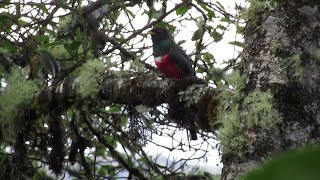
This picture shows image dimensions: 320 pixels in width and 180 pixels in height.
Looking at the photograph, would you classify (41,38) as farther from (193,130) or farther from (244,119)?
(244,119)

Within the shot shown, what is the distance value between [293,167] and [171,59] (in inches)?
128

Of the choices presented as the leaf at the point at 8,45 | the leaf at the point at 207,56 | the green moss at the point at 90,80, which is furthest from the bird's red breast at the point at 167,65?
the green moss at the point at 90,80

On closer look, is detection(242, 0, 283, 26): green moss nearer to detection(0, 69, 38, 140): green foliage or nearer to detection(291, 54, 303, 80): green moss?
detection(291, 54, 303, 80): green moss

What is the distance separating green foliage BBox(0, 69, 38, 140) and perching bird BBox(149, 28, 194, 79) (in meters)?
1.03

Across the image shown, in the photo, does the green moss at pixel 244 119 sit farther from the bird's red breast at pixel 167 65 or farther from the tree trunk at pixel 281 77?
the bird's red breast at pixel 167 65

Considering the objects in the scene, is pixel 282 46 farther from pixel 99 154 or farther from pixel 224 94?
pixel 99 154

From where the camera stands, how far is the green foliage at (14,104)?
7.96 feet

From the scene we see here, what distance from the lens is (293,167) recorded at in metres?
0.12

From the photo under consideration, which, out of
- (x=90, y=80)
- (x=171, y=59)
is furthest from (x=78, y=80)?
(x=171, y=59)

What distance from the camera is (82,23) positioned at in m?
3.03

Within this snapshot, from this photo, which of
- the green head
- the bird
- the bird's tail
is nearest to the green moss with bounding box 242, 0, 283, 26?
the bird's tail

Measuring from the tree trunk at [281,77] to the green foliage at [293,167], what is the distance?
46.9 inches

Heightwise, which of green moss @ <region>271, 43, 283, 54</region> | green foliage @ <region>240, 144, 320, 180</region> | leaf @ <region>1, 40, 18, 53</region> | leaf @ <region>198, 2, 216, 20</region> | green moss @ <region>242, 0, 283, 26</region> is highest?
leaf @ <region>198, 2, 216, 20</region>

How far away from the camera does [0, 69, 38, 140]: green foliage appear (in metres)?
2.43
